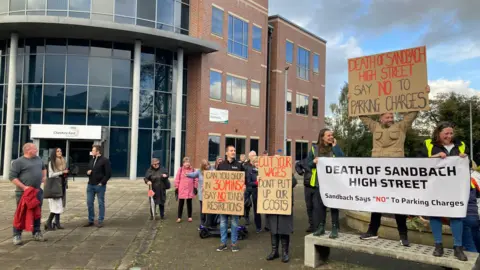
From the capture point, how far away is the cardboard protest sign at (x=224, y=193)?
24.9 feet

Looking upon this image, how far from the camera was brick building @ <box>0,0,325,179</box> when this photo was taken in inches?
914

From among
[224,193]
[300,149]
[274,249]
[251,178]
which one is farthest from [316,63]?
[274,249]

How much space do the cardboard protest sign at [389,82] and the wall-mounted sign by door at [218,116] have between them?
1858 centimetres

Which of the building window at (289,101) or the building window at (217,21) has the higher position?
the building window at (217,21)

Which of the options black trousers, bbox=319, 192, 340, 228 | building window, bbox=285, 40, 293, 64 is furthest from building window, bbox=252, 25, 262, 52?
black trousers, bbox=319, 192, 340, 228

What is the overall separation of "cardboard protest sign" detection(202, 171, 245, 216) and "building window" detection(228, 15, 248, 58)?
22655mm

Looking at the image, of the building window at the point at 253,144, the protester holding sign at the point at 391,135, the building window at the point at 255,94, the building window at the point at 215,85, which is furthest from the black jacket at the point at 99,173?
the building window at the point at 255,94

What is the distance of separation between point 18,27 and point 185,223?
1851 centimetres

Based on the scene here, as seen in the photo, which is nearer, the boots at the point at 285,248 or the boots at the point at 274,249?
the boots at the point at 285,248

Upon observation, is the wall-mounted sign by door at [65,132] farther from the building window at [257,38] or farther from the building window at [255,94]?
the building window at [257,38]

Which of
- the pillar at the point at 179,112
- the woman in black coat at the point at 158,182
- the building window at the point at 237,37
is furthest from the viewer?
the building window at the point at 237,37

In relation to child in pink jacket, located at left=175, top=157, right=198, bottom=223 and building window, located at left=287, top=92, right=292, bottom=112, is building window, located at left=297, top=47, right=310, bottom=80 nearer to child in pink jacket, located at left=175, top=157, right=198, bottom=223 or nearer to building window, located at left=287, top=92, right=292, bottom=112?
building window, located at left=287, top=92, right=292, bottom=112

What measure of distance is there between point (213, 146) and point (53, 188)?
62.3 ft

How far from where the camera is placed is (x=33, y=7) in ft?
76.1
